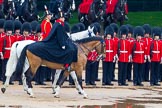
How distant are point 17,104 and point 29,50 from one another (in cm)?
187

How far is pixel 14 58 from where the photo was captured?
68.6ft

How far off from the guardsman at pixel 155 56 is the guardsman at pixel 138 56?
0.27 meters

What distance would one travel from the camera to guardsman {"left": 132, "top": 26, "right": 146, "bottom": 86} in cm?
2381

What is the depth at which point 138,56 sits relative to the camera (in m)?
23.8

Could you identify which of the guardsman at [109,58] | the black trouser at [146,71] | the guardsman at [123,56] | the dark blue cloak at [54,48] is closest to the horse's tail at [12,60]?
the dark blue cloak at [54,48]

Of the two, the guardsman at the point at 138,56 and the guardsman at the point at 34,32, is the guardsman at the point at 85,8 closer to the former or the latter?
the guardsman at the point at 34,32

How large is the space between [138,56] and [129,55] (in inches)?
9.4

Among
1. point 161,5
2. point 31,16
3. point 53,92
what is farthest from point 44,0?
point 53,92

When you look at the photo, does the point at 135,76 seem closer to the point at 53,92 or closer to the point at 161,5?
the point at 53,92

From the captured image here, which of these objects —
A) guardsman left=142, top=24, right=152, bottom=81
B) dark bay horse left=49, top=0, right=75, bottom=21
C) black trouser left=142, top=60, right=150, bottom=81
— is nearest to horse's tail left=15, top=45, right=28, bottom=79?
guardsman left=142, top=24, right=152, bottom=81

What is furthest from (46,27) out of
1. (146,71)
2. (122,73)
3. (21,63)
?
(146,71)

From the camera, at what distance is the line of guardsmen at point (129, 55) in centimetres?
2372

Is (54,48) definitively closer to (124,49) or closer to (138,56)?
(124,49)

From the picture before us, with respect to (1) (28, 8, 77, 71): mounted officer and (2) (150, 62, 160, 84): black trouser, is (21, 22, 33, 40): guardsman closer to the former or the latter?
(1) (28, 8, 77, 71): mounted officer
